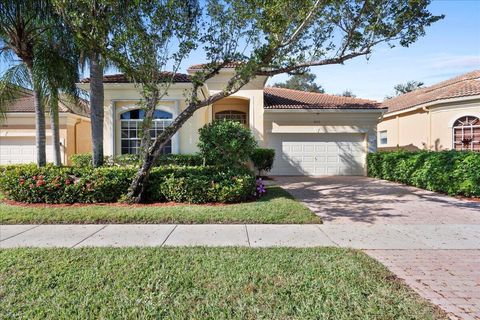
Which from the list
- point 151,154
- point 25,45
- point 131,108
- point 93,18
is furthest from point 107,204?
point 131,108

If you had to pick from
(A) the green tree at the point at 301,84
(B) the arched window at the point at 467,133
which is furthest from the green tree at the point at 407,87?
(B) the arched window at the point at 467,133

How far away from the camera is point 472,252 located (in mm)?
4930

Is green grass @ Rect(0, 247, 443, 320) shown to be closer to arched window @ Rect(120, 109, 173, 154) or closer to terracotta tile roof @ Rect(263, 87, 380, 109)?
arched window @ Rect(120, 109, 173, 154)

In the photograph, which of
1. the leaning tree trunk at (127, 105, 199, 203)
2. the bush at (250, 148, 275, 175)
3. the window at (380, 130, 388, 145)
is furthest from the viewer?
the window at (380, 130, 388, 145)

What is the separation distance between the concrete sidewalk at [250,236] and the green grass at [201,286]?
0.59 metres

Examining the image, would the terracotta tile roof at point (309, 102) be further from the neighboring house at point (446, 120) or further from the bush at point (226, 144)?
the bush at point (226, 144)

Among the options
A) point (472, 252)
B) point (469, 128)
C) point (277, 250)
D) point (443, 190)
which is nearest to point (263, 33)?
point (277, 250)

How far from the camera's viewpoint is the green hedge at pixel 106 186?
8430 mm

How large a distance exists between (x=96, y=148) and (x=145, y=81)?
369 centimetres

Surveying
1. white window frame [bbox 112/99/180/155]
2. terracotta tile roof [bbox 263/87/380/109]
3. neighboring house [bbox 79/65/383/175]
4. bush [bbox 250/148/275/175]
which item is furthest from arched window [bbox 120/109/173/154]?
terracotta tile roof [bbox 263/87/380/109]

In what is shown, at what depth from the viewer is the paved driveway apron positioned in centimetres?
367

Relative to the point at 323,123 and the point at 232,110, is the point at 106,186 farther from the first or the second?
the point at 323,123

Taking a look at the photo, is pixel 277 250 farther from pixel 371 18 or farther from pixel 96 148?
pixel 96 148

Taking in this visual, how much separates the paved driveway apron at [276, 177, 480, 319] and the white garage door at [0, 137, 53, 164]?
15901mm
